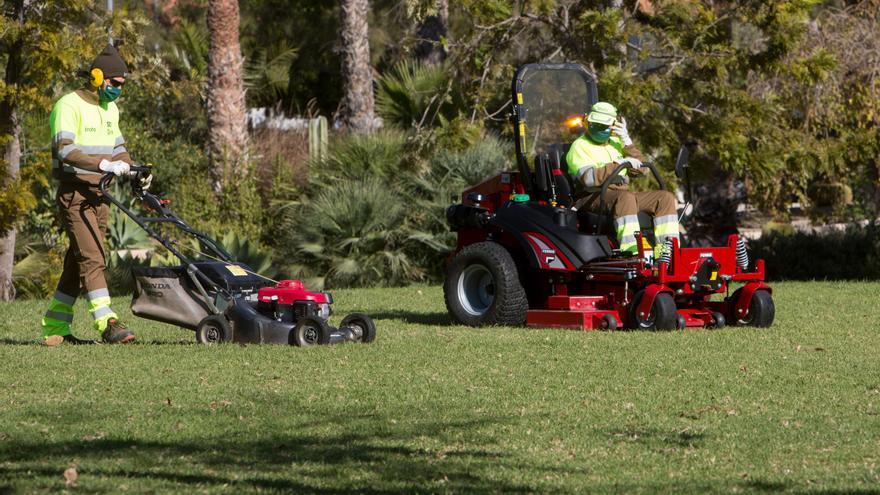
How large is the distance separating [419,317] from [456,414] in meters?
6.32

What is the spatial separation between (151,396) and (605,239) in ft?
16.7

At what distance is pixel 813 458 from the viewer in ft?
21.9

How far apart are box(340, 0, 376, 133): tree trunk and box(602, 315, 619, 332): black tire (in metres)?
13.4

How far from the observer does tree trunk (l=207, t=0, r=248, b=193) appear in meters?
22.9

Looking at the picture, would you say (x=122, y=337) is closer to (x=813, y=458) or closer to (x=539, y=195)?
(x=539, y=195)

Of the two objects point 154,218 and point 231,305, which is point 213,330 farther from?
point 154,218

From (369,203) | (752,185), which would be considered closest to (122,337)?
(369,203)


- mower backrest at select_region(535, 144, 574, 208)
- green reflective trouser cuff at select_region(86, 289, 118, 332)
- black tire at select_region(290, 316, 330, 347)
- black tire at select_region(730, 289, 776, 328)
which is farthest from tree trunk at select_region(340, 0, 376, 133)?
black tire at select_region(290, 316, 330, 347)

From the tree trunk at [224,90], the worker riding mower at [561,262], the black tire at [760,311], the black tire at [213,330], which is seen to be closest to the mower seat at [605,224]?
the worker riding mower at [561,262]

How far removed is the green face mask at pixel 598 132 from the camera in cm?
1265

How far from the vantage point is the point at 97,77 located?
1109 cm

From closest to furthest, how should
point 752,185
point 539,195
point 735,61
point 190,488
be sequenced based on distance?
point 190,488, point 539,195, point 735,61, point 752,185

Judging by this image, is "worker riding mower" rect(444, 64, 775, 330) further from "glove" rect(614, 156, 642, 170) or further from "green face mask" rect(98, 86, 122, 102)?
"green face mask" rect(98, 86, 122, 102)

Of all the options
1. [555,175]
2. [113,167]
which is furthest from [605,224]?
[113,167]
